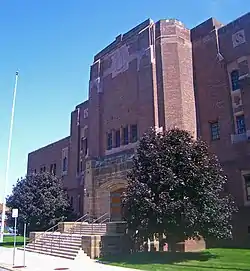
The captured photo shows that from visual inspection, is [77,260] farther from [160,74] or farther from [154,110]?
[160,74]

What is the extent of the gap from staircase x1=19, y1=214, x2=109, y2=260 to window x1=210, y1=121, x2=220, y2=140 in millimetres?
9889

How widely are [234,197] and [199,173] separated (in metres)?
6.14

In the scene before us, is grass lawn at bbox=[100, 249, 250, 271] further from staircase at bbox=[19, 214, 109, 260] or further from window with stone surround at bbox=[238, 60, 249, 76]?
window with stone surround at bbox=[238, 60, 249, 76]

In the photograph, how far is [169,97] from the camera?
2531 cm

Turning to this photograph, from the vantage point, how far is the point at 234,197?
22.0 meters

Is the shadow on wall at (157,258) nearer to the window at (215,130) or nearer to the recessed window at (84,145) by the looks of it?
the window at (215,130)

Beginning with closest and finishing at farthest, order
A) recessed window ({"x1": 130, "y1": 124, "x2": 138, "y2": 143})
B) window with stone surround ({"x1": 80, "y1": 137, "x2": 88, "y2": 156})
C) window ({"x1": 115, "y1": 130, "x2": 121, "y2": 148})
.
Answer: recessed window ({"x1": 130, "y1": 124, "x2": 138, "y2": 143}) < window ({"x1": 115, "y1": 130, "x2": 121, "y2": 148}) < window with stone surround ({"x1": 80, "y1": 137, "x2": 88, "y2": 156})

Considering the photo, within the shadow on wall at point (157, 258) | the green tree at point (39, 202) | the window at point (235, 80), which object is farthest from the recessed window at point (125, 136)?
the shadow on wall at point (157, 258)

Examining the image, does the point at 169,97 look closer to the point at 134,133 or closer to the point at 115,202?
the point at 134,133

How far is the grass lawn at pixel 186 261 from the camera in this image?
1431cm

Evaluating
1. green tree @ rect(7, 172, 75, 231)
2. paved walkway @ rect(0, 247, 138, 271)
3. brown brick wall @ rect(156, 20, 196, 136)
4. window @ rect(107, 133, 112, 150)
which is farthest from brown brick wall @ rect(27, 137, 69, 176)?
paved walkway @ rect(0, 247, 138, 271)

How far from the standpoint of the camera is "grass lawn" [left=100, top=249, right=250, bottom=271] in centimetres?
1431

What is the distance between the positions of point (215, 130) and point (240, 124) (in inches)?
78.2

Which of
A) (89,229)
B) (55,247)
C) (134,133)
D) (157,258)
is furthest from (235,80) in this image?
(55,247)
